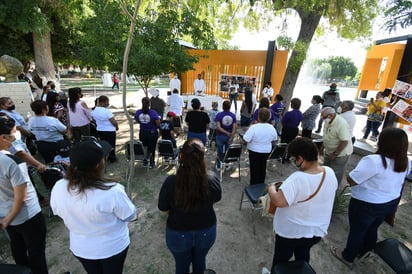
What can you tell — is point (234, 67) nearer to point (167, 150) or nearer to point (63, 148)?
point (167, 150)

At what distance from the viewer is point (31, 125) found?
11.8ft

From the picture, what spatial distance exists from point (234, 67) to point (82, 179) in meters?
13.3

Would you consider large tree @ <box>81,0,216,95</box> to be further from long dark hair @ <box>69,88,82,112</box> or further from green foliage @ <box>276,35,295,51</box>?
green foliage @ <box>276,35,295,51</box>

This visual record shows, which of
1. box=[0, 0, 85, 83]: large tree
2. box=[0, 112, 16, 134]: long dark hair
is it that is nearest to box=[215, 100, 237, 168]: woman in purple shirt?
box=[0, 112, 16, 134]: long dark hair

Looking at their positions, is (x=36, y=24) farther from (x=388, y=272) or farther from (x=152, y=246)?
(x=388, y=272)

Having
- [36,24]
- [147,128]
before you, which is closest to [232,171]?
[147,128]

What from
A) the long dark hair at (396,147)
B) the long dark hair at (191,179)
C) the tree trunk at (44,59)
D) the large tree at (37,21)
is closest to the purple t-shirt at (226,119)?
the long dark hair at (396,147)

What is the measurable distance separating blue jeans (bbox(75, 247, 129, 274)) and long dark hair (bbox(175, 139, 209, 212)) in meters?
0.68

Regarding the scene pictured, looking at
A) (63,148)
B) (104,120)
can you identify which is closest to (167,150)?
(104,120)

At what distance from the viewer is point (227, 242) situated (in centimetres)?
311

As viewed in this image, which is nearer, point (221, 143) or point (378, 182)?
point (378, 182)

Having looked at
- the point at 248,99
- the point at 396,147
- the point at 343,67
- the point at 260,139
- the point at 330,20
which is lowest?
the point at 260,139

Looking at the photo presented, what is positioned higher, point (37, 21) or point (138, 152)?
point (37, 21)

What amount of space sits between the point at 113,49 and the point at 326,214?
6.76 meters
